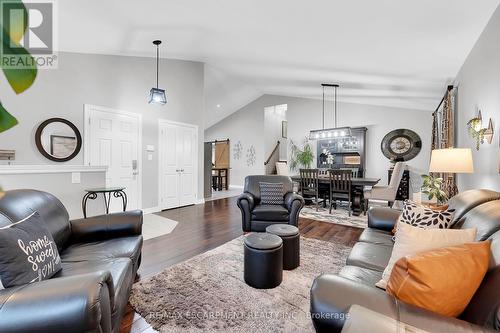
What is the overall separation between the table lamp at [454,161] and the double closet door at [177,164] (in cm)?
491

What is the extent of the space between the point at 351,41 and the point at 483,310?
3.14 m

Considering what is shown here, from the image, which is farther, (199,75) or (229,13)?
(199,75)

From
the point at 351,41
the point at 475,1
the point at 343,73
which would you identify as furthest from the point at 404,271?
the point at 343,73

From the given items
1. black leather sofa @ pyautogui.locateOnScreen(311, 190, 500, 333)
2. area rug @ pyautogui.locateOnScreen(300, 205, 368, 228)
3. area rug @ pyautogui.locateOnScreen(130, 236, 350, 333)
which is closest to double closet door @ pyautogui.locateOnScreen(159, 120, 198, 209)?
area rug @ pyautogui.locateOnScreen(300, 205, 368, 228)

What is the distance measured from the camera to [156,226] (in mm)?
4102

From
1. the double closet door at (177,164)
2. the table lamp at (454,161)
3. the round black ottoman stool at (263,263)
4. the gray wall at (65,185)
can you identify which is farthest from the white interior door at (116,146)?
the table lamp at (454,161)

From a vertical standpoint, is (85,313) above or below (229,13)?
below

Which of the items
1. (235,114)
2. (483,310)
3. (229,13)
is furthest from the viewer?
(235,114)

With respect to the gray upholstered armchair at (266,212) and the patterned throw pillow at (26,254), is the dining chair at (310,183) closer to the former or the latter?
the gray upholstered armchair at (266,212)

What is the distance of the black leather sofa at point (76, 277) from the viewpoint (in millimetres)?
937

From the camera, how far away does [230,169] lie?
32.1ft

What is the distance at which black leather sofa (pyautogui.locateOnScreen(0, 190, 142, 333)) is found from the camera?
0.94 metres

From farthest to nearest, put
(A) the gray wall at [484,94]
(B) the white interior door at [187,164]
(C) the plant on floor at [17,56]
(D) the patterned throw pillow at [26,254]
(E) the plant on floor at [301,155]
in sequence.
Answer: (E) the plant on floor at [301,155]
(B) the white interior door at [187,164]
(A) the gray wall at [484,94]
(D) the patterned throw pillow at [26,254]
(C) the plant on floor at [17,56]

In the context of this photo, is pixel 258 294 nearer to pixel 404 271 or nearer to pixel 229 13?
pixel 404 271
